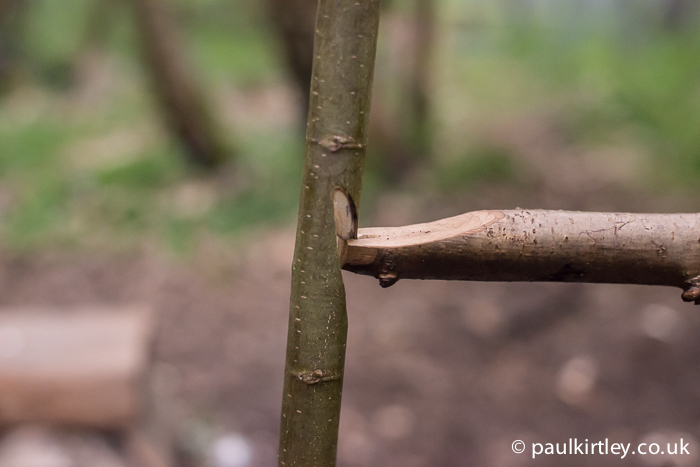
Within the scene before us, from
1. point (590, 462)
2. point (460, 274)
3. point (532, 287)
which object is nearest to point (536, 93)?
point (532, 287)

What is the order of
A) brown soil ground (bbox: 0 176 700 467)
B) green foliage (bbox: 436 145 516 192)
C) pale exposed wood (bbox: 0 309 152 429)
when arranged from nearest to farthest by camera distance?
pale exposed wood (bbox: 0 309 152 429) → brown soil ground (bbox: 0 176 700 467) → green foliage (bbox: 436 145 516 192)

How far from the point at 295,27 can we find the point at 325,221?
359 cm

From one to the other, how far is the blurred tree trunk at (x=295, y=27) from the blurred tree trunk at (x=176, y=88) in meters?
1.24

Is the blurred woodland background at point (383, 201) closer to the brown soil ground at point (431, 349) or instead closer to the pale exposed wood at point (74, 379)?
the brown soil ground at point (431, 349)

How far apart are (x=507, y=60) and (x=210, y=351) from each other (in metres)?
6.35

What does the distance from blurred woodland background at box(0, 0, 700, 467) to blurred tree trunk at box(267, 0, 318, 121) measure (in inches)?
0.7

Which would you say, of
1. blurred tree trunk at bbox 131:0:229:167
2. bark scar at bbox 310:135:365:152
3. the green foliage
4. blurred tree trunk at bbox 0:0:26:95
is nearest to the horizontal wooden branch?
bark scar at bbox 310:135:365:152

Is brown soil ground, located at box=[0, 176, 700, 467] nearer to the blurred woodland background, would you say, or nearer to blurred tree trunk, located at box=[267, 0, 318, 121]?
the blurred woodland background

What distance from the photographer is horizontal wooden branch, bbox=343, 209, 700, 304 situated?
938 millimetres

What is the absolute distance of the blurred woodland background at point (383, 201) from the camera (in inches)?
124

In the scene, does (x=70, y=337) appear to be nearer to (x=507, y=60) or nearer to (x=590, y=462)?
(x=590, y=462)

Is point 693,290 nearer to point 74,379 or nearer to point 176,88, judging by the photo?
point 74,379

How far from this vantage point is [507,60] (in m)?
8.42

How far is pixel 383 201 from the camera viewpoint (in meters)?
4.75
